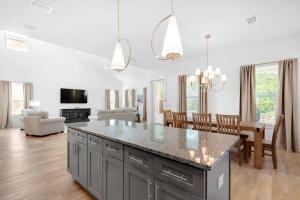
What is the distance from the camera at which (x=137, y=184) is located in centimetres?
142

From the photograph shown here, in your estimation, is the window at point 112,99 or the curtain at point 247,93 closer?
the curtain at point 247,93

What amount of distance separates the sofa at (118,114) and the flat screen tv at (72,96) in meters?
3.45

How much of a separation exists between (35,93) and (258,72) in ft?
31.7

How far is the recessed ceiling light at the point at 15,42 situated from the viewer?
689 cm

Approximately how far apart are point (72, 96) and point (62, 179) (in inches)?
301

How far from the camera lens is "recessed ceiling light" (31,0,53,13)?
2.65m

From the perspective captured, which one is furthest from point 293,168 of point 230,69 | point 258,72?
point 230,69

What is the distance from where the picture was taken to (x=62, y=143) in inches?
184

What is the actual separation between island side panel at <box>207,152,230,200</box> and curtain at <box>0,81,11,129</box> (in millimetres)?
9287

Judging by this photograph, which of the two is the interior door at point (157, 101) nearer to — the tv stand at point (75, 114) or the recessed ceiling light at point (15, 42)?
the tv stand at point (75, 114)

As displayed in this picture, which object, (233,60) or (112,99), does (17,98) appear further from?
(233,60)

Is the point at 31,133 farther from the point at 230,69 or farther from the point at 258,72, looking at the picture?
the point at 258,72

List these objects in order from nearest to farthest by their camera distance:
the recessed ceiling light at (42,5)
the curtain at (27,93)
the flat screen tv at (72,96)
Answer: the recessed ceiling light at (42,5) < the curtain at (27,93) < the flat screen tv at (72,96)

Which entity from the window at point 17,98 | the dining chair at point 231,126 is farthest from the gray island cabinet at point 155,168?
the window at point 17,98
